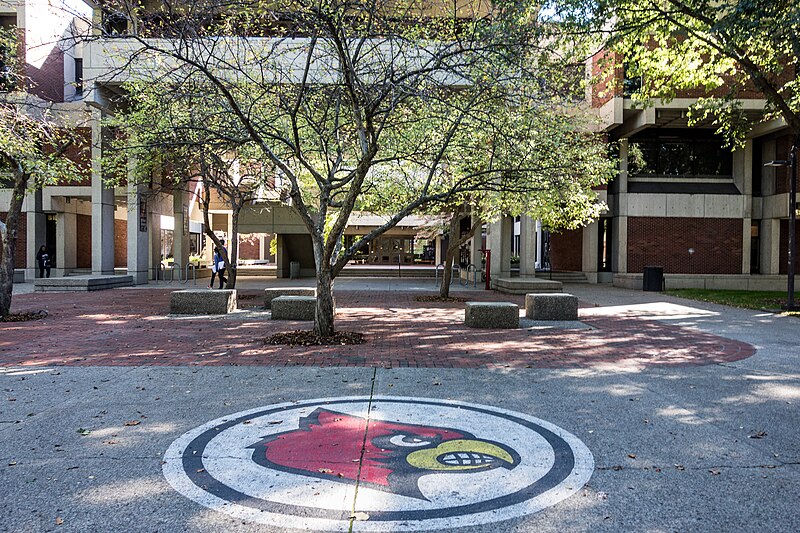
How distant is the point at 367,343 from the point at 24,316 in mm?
8516

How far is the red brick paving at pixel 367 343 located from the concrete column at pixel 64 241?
1896 cm

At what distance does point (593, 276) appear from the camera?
96.2ft

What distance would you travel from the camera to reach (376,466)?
4.13m

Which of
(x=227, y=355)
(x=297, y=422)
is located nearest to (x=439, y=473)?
(x=297, y=422)

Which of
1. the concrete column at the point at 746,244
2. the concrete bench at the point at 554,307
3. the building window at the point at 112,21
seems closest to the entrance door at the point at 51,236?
the building window at the point at 112,21

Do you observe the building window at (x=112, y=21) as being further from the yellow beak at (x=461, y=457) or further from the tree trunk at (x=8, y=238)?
the yellow beak at (x=461, y=457)

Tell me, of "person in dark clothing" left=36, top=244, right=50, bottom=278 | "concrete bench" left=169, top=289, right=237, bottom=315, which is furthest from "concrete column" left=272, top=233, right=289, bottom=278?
"concrete bench" left=169, top=289, right=237, bottom=315

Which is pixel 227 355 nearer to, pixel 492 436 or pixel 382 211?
pixel 492 436

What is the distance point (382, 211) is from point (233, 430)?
12869 millimetres

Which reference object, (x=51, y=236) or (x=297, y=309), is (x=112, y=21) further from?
(x=51, y=236)

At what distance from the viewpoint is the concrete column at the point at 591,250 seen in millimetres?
29312

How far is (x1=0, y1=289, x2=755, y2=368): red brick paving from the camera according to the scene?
821cm

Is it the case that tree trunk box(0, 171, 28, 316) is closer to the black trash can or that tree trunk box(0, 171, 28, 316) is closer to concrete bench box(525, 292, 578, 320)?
concrete bench box(525, 292, 578, 320)

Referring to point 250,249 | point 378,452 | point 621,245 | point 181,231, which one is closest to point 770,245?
point 621,245
